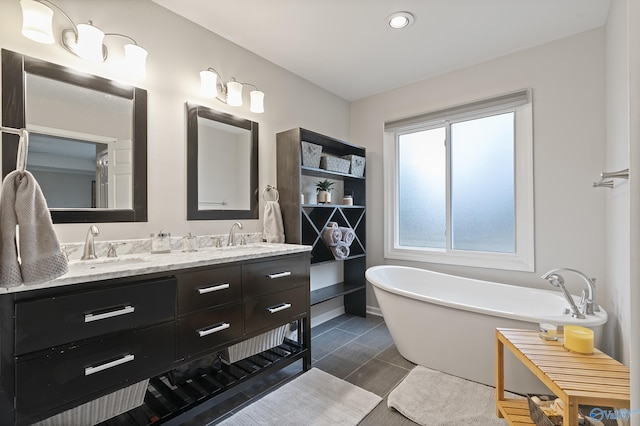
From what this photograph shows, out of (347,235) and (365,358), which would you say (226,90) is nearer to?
(347,235)

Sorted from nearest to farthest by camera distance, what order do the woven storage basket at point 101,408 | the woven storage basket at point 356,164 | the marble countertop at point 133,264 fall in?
the marble countertop at point 133,264 → the woven storage basket at point 101,408 → the woven storage basket at point 356,164

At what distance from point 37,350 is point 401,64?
3112 mm

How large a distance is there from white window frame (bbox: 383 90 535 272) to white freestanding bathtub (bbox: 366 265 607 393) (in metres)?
0.27

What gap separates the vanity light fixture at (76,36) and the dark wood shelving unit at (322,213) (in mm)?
1204

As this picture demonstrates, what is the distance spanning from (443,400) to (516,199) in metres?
1.80

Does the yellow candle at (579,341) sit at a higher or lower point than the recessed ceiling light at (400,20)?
lower

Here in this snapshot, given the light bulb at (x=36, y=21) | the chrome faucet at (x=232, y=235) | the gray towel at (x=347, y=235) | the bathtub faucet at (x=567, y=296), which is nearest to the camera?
the light bulb at (x=36, y=21)

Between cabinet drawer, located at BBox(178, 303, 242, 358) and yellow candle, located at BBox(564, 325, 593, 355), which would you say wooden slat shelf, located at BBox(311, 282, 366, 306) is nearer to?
cabinet drawer, located at BBox(178, 303, 242, 358)

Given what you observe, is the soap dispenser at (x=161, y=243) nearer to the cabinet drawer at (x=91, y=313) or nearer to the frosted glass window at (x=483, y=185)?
the cabinet drawer at (x=91, y=313)

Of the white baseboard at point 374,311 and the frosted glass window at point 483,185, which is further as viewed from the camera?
the white baseboard at point 374,311

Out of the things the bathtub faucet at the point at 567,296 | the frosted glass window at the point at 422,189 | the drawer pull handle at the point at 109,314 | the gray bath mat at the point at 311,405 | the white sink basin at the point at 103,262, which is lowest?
the gray bath mat at the point at 311,405

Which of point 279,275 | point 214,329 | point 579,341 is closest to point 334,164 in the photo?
point 279,275

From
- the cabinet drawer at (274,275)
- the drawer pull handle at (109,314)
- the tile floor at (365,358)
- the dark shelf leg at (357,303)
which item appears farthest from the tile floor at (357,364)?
the drawer pull handle at (109,314)

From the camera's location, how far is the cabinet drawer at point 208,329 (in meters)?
1.49
